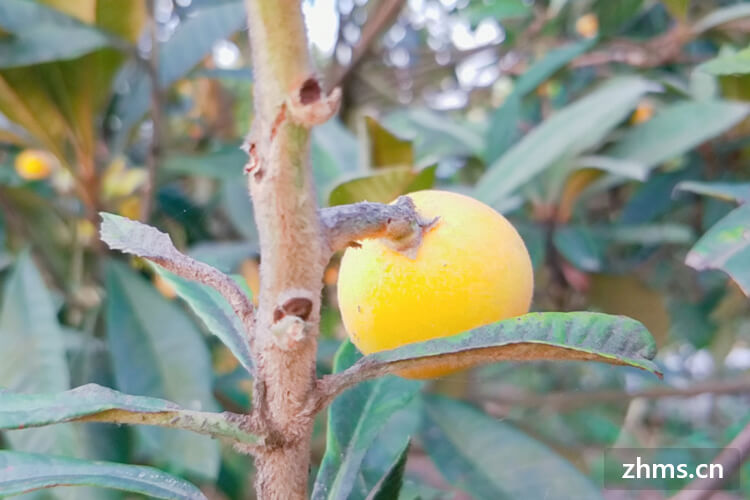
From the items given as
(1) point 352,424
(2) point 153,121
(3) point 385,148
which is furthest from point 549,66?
(1) point 352,424

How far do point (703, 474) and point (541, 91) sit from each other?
35.5 inches

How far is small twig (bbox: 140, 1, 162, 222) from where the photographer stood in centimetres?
95

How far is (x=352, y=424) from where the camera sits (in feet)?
1.47

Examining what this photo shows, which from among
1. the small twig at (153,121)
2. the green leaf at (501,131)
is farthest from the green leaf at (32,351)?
the green leaf at (501,131)

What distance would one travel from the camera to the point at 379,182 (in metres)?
0.59

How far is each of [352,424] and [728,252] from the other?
0.91 feet

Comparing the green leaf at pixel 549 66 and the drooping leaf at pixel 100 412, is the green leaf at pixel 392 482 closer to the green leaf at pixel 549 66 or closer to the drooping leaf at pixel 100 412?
the drooping leaf at pixel 100 412

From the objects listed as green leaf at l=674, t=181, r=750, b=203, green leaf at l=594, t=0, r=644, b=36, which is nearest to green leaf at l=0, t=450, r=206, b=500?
green leaf at l=674, t=181, r=750, b=203

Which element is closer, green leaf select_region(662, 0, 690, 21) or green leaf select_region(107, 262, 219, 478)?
green leaf select_region(107, 262, 219, 478)

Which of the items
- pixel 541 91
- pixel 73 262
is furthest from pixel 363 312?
pixel 541 91

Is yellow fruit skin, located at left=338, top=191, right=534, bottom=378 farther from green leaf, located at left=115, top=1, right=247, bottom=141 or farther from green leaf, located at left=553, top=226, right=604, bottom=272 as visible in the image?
green leaf, located at left=115, top=1, right=247, bottom=141

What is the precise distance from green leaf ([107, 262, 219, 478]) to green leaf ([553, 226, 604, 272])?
1.67ft

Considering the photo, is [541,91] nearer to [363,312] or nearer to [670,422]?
[363,312]

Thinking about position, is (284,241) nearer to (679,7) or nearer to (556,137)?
(556,137)
